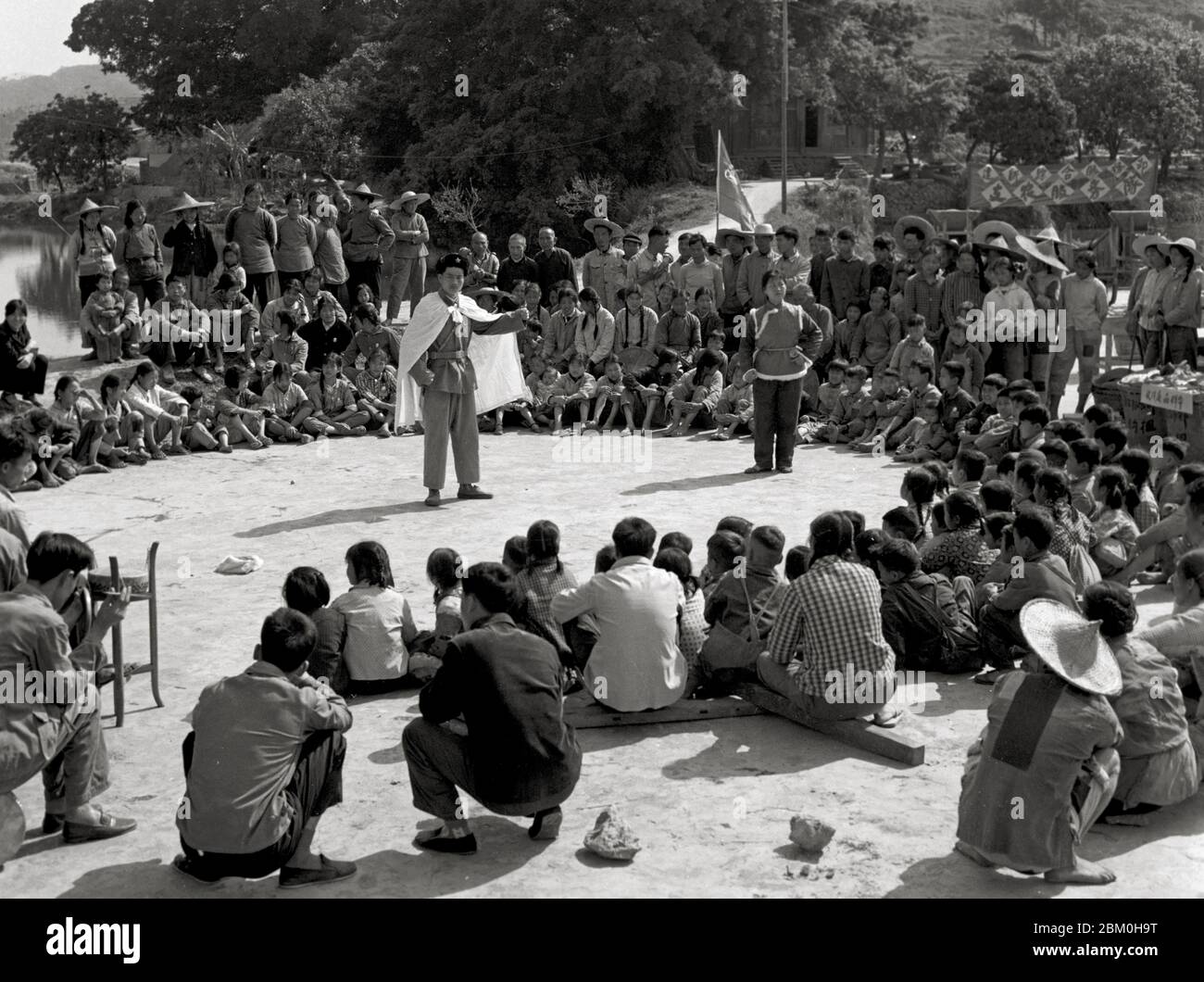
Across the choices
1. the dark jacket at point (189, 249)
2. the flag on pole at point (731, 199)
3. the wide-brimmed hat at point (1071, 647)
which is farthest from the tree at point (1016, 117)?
the wide-brimmed hat at point (1071, 647)

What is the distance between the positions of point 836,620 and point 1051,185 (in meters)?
36.9

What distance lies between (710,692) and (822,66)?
40985mm

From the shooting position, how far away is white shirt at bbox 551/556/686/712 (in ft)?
21.0

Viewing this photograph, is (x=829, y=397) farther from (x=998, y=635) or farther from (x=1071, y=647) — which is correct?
(x=1071, y=647)

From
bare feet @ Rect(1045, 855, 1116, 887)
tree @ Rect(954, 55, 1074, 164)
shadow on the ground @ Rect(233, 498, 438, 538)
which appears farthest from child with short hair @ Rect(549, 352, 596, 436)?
tree @ Rect(954, 55, 1074, 164)

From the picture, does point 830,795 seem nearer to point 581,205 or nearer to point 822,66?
point 581,205

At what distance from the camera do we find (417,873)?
519cm

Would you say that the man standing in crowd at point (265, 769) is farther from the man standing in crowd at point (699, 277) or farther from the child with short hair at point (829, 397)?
the man standing in crowd at point (699, 277)

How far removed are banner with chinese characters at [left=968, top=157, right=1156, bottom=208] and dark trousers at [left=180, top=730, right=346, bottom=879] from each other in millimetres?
37449

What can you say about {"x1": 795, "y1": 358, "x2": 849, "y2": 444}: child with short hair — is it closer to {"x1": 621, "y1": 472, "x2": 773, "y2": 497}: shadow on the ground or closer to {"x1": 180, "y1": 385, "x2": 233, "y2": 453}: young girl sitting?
{"x1": 621, "y1": 472, "x2": 773, "y2": 497}: shadow on the ground

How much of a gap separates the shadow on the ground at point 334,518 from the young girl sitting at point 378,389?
3.40 metres

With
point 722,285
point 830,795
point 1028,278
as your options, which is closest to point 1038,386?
point 1028,278

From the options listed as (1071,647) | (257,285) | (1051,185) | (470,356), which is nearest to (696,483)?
(470,356)

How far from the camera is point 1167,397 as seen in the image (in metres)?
11.2
